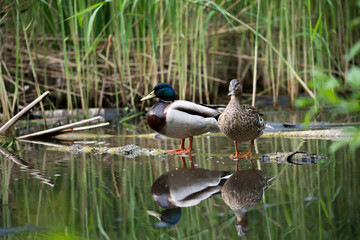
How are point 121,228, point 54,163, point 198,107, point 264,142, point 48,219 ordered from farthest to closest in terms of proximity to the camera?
point 264,142 < point 198,107 < point 54,163 < point 48,219 < point 121,228

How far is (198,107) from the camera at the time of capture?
454cm

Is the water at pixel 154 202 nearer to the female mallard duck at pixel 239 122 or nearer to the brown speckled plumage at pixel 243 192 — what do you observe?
the brown speckled plumage at pixel 243 192

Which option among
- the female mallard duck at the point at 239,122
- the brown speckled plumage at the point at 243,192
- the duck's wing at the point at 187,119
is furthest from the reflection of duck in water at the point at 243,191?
the duck's wing at the point at 187,119

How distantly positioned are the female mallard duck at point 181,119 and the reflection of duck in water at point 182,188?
2.54ft

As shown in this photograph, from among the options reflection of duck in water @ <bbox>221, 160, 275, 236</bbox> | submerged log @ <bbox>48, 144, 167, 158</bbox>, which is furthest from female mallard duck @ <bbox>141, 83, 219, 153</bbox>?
reflection of duck in water @ <bbox>221, 160, 275, 236</bbox>

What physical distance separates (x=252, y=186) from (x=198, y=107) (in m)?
1.70

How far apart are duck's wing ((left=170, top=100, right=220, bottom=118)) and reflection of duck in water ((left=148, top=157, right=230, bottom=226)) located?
868 mm

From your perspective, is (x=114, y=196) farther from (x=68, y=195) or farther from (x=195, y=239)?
(x=195, y=239)

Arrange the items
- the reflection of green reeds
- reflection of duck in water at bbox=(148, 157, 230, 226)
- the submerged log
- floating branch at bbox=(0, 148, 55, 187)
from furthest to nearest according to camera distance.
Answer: the submerged log → floating branch at bbox=(0, 148, 55, 187) → reflection of duck in water at bbox=(148, 157, 230, 226) → the reflection of green reeds

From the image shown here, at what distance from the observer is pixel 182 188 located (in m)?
2.99

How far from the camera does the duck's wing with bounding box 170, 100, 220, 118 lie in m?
4.47

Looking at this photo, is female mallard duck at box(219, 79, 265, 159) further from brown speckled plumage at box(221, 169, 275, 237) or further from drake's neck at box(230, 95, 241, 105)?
brown speckled plumage at box(221, 169, 275, 237)

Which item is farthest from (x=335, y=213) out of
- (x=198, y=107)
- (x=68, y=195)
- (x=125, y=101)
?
(x=125, y=101)

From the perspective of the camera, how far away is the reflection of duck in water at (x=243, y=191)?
225 cm
